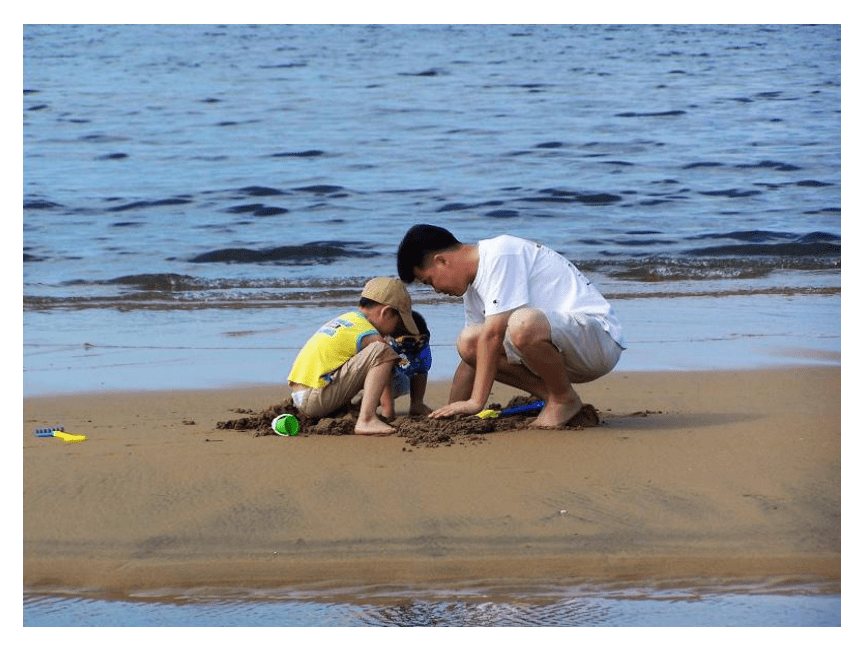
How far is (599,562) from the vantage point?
11.6 ft

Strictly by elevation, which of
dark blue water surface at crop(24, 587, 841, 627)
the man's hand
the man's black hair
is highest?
the man's black hair

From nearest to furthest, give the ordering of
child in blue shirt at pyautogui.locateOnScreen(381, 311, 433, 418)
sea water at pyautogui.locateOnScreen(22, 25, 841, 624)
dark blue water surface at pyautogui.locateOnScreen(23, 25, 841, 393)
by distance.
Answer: child in blue shirt at pyautogui.locateOnScreen(381, 311, 433, 418) → sea water at pyautogui.locateOnScreen(22, 25, 841, 624) → dark blue water surface at pyautogui.locateOnScreen(23, 25, 841, 393)

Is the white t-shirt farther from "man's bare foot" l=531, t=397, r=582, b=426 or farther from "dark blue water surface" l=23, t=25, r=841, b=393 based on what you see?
"dark blue water surface" l=23, t=25, r=841, b=393

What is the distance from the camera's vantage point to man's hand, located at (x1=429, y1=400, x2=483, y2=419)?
4762 millimetres

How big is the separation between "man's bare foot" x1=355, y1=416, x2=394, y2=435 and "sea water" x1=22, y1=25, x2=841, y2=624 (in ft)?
4.77

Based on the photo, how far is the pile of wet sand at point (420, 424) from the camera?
4719 mm

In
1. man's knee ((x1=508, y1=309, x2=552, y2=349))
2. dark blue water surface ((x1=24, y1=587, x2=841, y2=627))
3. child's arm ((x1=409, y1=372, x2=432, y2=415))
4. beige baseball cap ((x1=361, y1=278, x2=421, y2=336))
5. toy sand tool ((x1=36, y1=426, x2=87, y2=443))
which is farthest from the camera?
child's arm ((x1=409, y1=372, x2=432, y2=415))

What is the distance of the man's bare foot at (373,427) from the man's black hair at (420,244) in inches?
25.5

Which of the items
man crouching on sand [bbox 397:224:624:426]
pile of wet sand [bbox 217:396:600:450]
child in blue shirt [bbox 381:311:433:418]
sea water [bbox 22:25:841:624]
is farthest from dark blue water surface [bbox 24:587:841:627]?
child in blue shirt [bbox 381:311:433:418]

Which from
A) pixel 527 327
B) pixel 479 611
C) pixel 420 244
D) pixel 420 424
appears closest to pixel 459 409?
pixel 420 424

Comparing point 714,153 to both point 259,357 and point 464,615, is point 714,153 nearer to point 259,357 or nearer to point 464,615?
point 259,357

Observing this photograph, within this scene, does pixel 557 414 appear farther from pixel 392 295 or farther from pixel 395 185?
pixel 395 185

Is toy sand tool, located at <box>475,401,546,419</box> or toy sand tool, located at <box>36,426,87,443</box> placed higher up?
toy sand tool, located at <box>475,401,546,419</box>

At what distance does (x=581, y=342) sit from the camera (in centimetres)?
484
